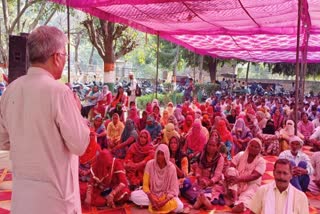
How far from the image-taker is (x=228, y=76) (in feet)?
80.1

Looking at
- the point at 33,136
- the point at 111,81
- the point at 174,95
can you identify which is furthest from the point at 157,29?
the point at 174,95

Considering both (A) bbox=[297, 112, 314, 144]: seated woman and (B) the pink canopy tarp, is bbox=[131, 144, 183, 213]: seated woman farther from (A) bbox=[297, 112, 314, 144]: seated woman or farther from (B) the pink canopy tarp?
(A) bbox=[297, 112, 314, 144]: seated woman

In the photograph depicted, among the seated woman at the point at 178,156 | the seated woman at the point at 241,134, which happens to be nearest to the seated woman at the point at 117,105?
the seated woman at the point at 241,134

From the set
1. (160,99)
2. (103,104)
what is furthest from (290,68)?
(103,104)

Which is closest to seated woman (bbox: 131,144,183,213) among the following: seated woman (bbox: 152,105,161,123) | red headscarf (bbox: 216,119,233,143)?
red headscarf (bbox: 216,119,233,143)

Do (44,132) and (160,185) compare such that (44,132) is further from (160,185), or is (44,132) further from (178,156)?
(178,156)

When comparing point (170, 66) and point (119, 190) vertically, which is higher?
point (170, 66)

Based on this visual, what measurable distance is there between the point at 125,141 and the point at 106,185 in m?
1.81

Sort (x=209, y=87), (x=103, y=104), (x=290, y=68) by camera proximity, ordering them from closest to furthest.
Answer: (x=103, y=104)
(x=209, y=87)
(x=290, y=68)

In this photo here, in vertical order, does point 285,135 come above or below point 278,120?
below

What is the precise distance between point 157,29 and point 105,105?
2.47 meters

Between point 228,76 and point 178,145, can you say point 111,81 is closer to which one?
point 178,145

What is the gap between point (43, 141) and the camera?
1.43 metres

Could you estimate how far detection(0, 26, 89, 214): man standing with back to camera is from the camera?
4.65ft
